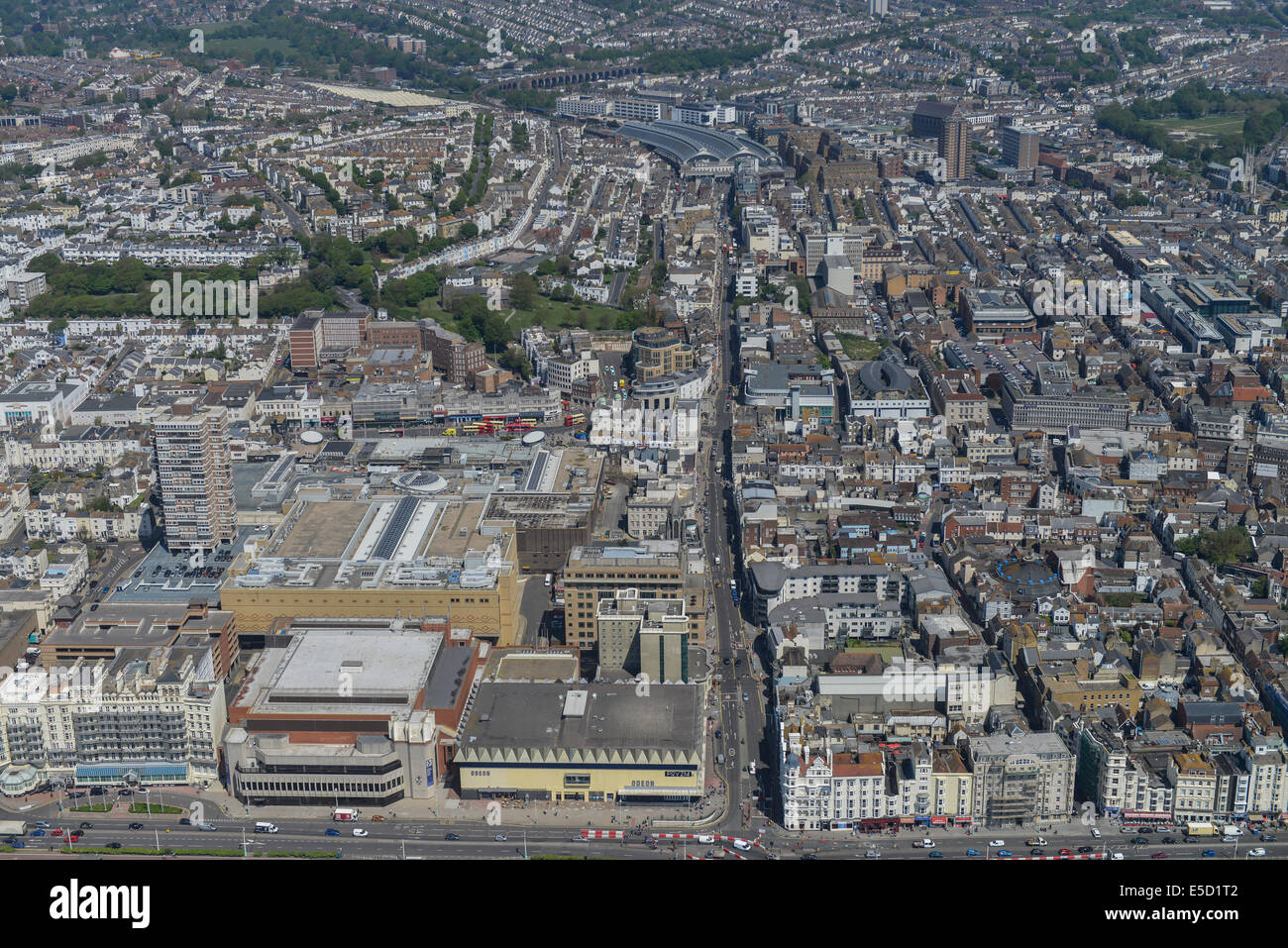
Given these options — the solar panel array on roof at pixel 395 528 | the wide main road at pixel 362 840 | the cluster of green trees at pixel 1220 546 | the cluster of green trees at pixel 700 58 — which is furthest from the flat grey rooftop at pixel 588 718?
the cluster of green trees at pixel 700 58

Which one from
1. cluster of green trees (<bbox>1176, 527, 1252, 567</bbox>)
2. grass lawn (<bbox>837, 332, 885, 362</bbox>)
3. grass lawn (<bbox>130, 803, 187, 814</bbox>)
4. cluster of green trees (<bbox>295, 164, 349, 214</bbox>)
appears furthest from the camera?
cluster of green trees (<bbox>295, 164, 349, 214</bbox>)

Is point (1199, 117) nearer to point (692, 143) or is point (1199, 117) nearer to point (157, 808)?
point (692, 143)

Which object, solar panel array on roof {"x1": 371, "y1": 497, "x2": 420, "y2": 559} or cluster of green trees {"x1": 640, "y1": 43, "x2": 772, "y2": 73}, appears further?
cluster of green trees {"x1": 640, "y1": 43, "x2": 772, "y2": 73}

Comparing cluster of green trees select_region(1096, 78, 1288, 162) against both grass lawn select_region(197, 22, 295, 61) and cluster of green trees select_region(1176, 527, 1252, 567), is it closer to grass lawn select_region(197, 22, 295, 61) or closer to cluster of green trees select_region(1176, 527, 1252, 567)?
cluster of green trees select_region(1176, 527, 1252, 567)

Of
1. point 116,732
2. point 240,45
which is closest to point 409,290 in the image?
point 116,732

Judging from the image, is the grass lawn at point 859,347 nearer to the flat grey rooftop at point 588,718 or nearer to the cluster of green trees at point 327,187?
the flat grey rooftop at point 588,718

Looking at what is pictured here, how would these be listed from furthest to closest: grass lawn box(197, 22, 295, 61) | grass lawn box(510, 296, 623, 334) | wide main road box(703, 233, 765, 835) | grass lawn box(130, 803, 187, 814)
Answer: grass lawn box(197, 22, 295, 61) → grass lawn box(510, 296, 623, 334) → wide main road box(703, 233, 765, 835) → grass lawn box(130, 803, 187, 814)

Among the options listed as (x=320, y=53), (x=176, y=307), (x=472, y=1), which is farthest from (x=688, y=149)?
(x=472, y=1)

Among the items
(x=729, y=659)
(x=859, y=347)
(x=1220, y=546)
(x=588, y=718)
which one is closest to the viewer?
(x=588, y=718)

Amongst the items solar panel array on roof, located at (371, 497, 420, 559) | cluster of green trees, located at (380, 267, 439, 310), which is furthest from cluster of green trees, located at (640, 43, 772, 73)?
solar panel array on roof, located at (371, 497, 420, 559)

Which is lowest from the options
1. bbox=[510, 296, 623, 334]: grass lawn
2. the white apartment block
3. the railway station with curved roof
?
the white apartment block

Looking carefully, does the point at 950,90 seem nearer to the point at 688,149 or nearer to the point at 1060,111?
the point at 1060,111

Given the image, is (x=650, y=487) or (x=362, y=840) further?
(x=650, y=487)
